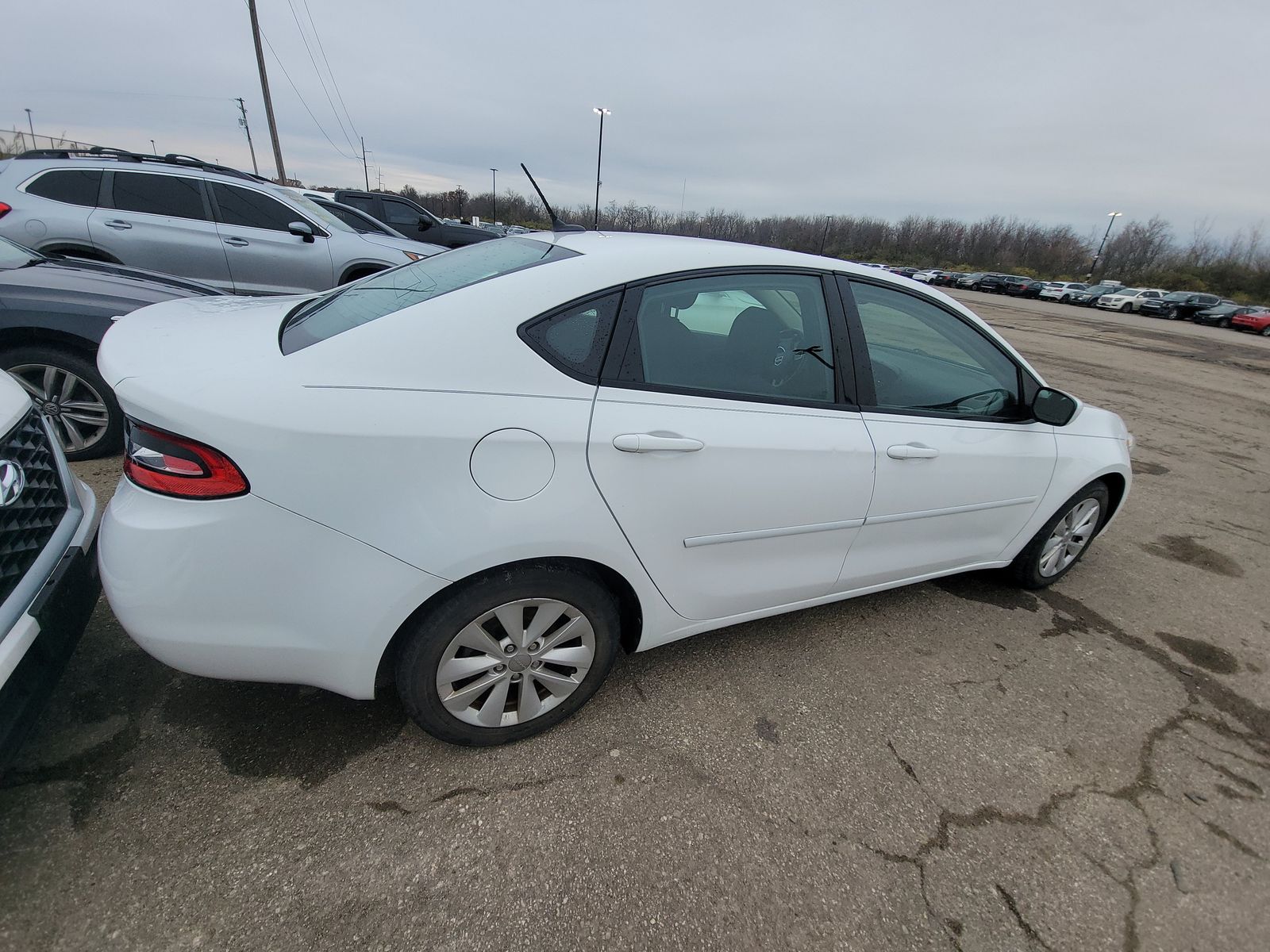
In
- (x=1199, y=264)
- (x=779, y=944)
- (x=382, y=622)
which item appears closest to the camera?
(x=779, y=944)

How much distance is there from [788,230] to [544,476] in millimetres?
80222

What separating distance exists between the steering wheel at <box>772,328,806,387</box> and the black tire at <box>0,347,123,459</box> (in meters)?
3.39

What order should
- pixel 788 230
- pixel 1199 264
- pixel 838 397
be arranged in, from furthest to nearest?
pixel 788 230
pixel 1199 264
pixel 838 397

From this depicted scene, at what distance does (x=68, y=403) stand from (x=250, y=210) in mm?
3478

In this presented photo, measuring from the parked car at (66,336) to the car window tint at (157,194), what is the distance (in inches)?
91.7

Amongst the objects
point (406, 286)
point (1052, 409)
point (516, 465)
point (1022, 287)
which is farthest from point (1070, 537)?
point (1022, 287)

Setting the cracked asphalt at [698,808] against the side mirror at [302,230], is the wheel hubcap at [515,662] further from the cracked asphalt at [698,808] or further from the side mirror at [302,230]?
the side mirror at [302,230]

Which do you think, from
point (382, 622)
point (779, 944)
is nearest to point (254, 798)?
point (382, 622)

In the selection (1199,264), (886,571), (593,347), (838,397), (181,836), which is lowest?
(181,836)

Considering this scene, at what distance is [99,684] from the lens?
84.9 inches

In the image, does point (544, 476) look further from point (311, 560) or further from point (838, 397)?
point (838, 397)

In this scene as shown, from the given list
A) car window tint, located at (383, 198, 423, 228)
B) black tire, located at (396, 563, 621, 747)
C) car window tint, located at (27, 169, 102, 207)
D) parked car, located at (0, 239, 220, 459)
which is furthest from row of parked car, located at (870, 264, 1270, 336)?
black tire, located at (396, 563, 621, 747)

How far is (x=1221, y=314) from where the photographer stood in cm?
3183

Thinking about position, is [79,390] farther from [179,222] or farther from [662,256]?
[662,256]
